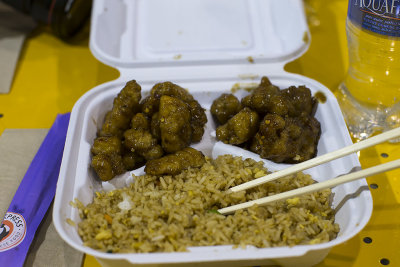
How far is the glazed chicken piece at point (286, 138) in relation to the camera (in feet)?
6.97

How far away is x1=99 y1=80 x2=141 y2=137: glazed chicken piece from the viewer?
225 cm

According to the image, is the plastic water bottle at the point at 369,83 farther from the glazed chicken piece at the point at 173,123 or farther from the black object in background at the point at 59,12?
the black object in background at the point at 59,12

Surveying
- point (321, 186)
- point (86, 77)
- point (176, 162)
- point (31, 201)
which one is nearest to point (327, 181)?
point (321, 186)

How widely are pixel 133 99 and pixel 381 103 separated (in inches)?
66.3

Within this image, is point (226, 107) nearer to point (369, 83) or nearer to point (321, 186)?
point (321, 186)

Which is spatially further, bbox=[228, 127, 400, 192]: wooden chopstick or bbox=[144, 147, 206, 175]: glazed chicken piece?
bbox=[144, 147, 206, 175]: glazed chicken piece

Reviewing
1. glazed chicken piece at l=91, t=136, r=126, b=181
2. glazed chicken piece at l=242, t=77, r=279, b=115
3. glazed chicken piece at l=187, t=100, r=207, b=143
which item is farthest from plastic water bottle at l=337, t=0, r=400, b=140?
glazed chicken piece at l=91, t=136, r=126, b=181

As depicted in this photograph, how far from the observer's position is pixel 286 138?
212 centimetres

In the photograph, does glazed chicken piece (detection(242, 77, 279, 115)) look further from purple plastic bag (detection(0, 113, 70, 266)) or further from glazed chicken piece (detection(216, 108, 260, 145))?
purple plastic bag (detection(0, 113, 70, 266))

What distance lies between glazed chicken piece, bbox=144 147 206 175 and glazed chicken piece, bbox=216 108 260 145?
20cm

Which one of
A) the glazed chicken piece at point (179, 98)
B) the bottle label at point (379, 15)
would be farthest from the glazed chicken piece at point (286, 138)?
the bottle label at point (379, 15)

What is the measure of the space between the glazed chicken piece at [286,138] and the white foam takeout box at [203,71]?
65mm

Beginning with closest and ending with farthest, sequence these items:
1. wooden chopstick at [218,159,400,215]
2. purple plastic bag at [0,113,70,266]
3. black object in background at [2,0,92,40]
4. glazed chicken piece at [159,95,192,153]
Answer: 1. wooden chopstick at [218,159,400,215]
2. purple plastic bag at [0,113,70,266]
3. glazed chicken piece at [159,95,192,153]
4. black object in background at [2,0,92,40]

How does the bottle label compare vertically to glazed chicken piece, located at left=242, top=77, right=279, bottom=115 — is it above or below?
above
